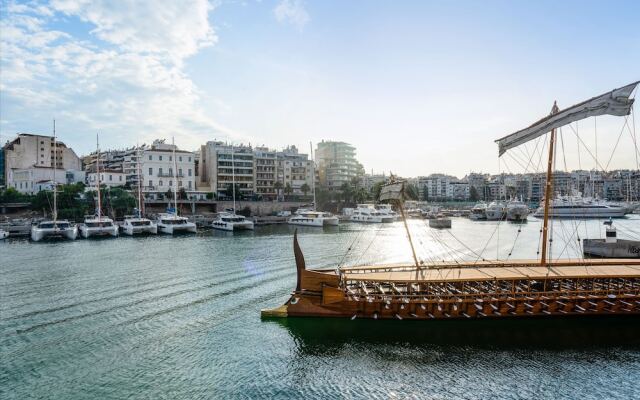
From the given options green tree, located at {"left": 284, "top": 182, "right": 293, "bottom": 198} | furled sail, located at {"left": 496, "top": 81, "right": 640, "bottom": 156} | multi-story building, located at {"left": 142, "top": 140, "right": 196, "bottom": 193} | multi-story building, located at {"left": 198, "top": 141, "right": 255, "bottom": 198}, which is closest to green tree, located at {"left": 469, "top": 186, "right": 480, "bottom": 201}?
green tree, located at {"left": 284, "top": 182, "right": 293, "bottom": 198}

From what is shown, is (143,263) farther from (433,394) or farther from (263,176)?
(263,176)

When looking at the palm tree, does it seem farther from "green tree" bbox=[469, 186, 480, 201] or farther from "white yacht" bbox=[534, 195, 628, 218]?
"green tree" bbox=[469, 186, 480, 201]

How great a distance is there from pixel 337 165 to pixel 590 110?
109 metres

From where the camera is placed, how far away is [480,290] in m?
20.1

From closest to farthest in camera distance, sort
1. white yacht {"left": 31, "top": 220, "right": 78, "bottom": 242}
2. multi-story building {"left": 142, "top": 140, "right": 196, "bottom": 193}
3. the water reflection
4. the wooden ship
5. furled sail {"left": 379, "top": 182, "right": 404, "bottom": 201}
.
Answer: the water reflection → the wooden ship → furled sail {"left": 379, "top": 182, "right": 404, "bottom": 201} → white yacht {"left": 31, "top": 220, "right": 78, "bottom": 242} → multi-story building {"left": 142, "top": 140, "right": 196, "bottom": 193}

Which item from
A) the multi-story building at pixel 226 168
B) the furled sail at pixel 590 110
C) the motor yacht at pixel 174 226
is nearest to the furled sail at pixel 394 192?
the furled sail at pixel 590 110

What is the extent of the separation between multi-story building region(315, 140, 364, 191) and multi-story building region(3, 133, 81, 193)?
67.9 m

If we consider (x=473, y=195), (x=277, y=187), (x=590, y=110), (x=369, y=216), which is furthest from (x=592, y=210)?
(x=473, y=195)

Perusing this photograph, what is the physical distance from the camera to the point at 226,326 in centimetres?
2038

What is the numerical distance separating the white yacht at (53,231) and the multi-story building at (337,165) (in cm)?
7774

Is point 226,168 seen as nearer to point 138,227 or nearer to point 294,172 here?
point 294,172

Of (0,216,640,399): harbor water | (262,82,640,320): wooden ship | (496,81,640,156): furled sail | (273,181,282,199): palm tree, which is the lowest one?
(0,216,640,399): harbor water

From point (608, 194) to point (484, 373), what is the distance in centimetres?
20061

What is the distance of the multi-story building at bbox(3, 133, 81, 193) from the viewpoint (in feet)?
293
